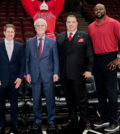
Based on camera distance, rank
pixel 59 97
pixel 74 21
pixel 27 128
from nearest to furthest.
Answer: pixel 74 21 → pixel 27 128 → pixel 59 97

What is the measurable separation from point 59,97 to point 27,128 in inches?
24.9

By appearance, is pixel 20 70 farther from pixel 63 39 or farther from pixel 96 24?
pixel 96 24

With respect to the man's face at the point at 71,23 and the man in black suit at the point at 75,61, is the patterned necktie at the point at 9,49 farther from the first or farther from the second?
the man's face at the point at 71,23

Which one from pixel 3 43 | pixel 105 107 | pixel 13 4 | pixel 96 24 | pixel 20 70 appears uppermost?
pixel 13 4

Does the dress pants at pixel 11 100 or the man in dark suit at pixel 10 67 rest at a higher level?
the man in dark suit at pixel 10 67

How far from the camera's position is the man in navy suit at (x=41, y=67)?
2.15 meters

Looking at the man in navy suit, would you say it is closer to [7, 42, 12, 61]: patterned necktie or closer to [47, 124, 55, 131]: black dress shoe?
[47, 124, 55, 131]: black dress shoe

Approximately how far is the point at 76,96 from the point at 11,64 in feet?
2.46

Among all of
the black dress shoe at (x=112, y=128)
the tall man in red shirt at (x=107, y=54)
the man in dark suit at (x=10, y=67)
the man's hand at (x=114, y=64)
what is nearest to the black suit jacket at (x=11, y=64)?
→ the man in dark suit at (x=10, y=67)

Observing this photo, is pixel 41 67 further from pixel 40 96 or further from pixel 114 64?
pixel 114 64

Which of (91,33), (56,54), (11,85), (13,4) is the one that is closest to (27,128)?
(11,85)

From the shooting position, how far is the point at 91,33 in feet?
7.35

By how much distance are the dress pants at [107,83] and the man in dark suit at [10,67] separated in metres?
0.81

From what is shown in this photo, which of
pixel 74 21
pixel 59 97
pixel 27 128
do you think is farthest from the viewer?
pixel 59 97
